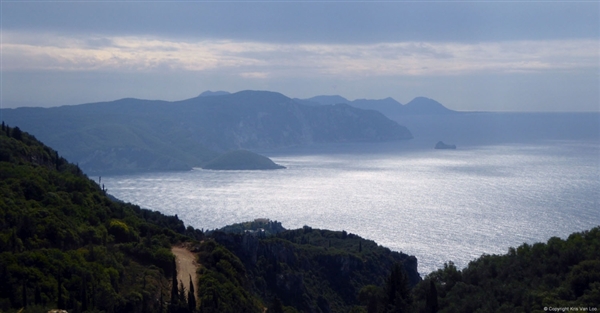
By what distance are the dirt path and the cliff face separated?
7.57 meters

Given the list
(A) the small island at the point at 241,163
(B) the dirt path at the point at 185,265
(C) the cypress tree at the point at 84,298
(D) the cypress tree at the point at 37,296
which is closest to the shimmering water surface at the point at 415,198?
(A) the small island at the point at 241,163

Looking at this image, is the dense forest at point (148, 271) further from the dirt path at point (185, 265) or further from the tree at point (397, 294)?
the dirt path at point (185, 265)

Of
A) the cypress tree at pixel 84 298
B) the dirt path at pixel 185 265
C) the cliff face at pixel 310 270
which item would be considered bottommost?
the cliff face at pixel 310 270

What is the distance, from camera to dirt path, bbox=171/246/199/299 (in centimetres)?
2691

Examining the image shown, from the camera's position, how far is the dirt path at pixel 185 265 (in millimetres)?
26906

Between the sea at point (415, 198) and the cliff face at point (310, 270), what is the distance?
1262cm

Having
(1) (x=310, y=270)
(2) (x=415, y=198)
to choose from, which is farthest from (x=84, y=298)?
(2) (x=415, y=198)

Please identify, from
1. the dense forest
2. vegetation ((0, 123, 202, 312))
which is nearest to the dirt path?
the dense forest

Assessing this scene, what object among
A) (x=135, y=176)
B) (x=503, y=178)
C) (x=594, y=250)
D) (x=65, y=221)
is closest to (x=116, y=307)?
(x=65, y=221)

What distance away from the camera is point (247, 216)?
91375 millimetres

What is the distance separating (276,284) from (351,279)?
8.33m

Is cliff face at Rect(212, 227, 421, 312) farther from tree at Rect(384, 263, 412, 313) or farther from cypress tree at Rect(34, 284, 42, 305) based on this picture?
cypress tree at Rect(34, 284, 42, 305)

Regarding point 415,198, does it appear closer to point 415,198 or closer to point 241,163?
point 415,198

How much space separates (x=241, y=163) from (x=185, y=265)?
139 meters
